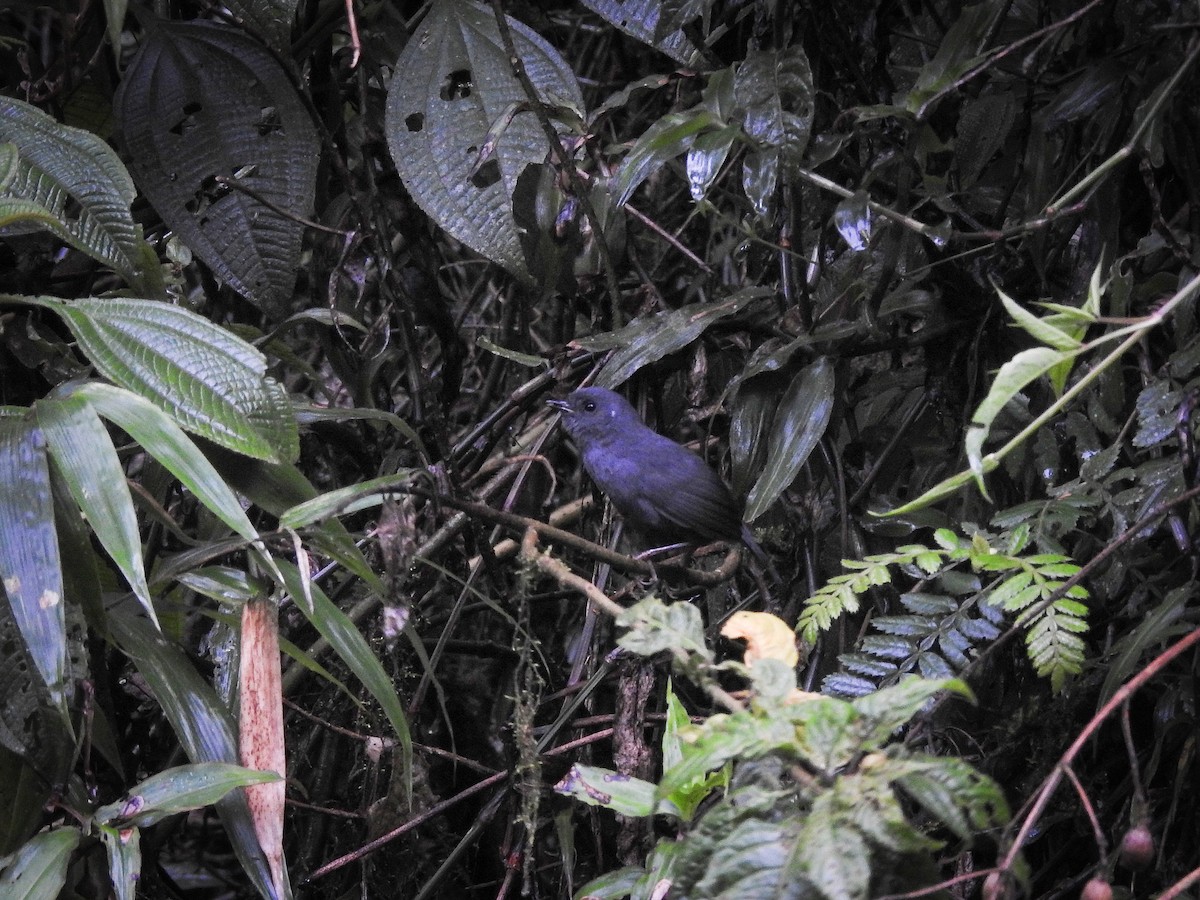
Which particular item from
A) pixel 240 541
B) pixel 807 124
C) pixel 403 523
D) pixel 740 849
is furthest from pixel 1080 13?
pixel 240 541

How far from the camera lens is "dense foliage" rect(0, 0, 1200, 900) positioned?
5.77 feet

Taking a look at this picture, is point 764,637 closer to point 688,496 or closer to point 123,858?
point 123,858

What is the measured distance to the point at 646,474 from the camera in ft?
10.9

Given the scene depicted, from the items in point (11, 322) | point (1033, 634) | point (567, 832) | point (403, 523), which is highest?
point (11, 322)

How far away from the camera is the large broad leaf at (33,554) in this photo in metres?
1.74

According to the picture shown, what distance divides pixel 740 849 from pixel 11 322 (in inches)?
80.9

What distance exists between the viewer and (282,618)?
118 inches

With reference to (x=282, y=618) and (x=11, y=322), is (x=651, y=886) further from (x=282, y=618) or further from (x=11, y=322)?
(x=11, y=322)

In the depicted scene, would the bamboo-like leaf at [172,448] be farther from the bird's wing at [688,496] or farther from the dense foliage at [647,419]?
the bird's wing at [688,496]

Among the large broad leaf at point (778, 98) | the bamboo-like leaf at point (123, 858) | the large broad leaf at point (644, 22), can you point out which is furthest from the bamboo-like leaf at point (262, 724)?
the large broad leaf at point (644, 22)

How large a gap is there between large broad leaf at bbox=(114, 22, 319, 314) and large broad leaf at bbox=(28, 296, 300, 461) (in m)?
0.66

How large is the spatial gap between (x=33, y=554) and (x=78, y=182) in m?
0.92

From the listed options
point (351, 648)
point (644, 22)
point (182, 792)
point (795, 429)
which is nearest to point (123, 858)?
point (182, 792)

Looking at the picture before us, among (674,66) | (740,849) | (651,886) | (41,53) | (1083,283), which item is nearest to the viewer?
(740,849)
